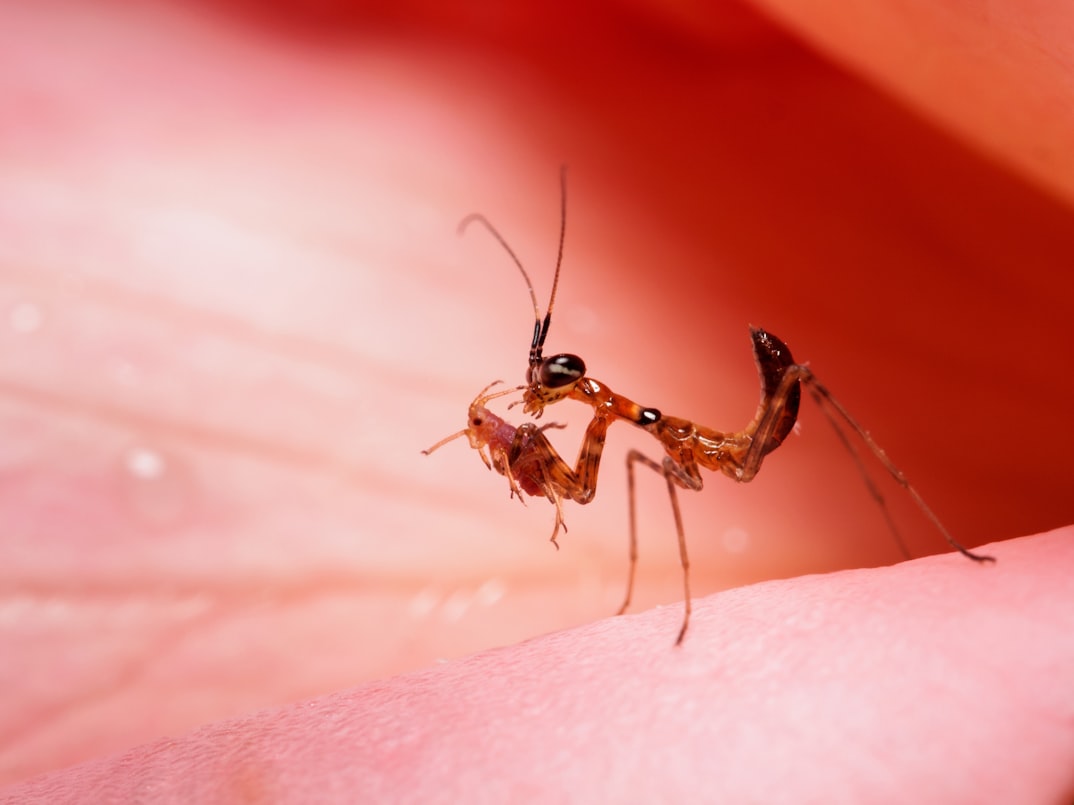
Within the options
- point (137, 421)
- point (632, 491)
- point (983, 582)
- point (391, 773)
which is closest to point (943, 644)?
point (983, 582)

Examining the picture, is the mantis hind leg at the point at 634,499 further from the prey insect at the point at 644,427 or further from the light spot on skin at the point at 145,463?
the light spot on skin at the point at 145,463

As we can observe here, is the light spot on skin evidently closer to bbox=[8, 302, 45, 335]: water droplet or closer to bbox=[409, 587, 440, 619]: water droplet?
bbox=[8, 302, 45, 335]: water droplet

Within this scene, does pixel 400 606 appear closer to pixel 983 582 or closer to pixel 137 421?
pixel 137 421

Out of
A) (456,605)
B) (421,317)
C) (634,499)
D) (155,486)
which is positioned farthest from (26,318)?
(634,499)

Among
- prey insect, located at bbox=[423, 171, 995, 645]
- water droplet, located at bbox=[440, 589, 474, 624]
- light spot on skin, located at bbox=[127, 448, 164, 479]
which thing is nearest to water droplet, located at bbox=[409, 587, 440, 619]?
water droplet, located at bbox=[440, 589, 474, 624]

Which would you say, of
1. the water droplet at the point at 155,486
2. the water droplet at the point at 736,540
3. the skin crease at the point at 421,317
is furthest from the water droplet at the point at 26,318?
the water droplet at the point at 736,540

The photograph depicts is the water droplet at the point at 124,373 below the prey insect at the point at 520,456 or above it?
above

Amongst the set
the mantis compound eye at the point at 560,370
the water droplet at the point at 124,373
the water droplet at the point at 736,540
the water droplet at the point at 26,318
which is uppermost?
the water droplet at the point at 26,318
